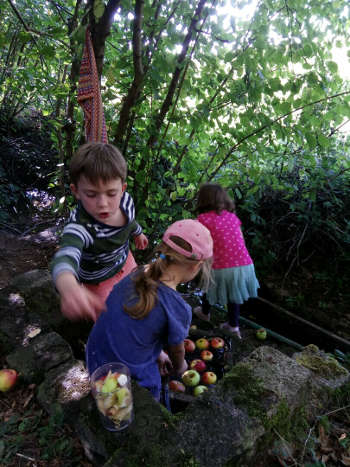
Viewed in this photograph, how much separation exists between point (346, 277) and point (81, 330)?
346 cm

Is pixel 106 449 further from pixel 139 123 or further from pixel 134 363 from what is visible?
pixel 139 123

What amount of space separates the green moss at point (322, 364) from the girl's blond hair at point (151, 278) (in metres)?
1.33

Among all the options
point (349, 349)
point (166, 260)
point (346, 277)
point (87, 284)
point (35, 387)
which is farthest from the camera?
point (346, 277)

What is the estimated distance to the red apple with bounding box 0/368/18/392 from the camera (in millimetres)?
1825

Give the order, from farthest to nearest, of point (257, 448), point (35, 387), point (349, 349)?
1. point (349, 349)
2. point (35, 387)
3. point (257, 448)

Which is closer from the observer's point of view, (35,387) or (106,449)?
(106,449)

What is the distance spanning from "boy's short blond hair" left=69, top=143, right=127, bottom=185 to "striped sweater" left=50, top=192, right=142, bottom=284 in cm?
24

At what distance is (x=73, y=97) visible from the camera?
284 centimetres

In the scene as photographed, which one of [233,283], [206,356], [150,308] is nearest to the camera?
[150,308]

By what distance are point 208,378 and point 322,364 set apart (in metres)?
1.01

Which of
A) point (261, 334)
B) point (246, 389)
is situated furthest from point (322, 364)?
point (261, 334)

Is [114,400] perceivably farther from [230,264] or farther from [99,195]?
[230,264]

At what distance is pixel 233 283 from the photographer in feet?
11.0

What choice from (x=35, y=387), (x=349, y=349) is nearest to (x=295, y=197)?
(x=349, y=349)
